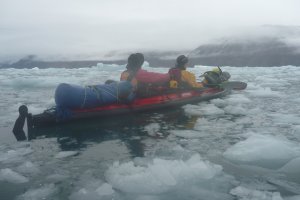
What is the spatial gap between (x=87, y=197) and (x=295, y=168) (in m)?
2.52

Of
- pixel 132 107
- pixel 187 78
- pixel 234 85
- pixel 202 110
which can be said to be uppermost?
pixel 187 78

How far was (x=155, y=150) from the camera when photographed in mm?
5090

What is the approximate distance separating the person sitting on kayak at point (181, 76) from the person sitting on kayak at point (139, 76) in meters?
0.21

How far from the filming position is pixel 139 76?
783 cm

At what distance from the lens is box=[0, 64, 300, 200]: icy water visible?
11.8ft

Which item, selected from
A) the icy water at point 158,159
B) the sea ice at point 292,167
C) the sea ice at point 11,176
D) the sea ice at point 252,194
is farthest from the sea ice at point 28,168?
the sea ice at point 292,167

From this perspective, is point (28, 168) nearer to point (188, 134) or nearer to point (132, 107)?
point (188, 134)

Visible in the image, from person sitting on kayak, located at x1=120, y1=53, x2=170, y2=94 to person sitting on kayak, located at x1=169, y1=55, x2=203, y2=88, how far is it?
21 cm

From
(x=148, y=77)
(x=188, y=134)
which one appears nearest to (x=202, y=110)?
(x=148, y=77)

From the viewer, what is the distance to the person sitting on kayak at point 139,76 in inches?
293

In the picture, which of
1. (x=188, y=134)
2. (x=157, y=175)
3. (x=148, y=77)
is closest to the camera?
(x=157, y=175)

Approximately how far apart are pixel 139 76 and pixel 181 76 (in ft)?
4.89

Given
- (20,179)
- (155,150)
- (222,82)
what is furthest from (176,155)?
(222,82)

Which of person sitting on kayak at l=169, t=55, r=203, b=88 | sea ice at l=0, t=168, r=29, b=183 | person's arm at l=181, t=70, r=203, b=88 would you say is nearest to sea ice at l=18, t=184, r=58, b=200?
sea ice at l=0, t=168, r=29, b=183
